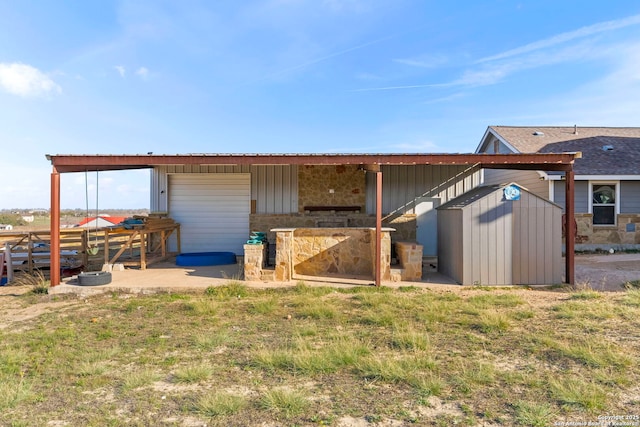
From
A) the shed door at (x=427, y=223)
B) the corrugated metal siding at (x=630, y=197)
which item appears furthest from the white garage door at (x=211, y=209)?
the corrugated metal siding at (x=630, y=197)

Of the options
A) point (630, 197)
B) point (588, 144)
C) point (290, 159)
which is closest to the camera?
point (290, 159)

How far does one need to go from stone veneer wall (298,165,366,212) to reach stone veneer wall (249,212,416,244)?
0.33 metres

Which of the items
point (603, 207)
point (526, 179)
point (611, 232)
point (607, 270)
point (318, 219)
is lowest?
point (607, 270)

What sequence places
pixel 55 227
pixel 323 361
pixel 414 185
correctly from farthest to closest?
pixel 414 185
pixel 55 227
pixel 323 361

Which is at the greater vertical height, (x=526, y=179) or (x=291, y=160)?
(x=526, y=179)

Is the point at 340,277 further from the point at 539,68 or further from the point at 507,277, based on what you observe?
the point at 539,68

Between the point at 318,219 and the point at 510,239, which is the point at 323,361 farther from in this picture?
the point at 318,219

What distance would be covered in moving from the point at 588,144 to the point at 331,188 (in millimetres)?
11289

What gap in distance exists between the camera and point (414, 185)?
1123 centimetres

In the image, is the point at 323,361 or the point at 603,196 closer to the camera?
the point at 323,361

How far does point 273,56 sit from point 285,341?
11794mm

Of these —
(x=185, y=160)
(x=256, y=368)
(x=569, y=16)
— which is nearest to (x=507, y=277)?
(x=256, y=368)

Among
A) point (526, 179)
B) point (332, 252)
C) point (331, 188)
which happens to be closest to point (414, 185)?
point (331, 188)

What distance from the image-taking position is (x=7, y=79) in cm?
957
